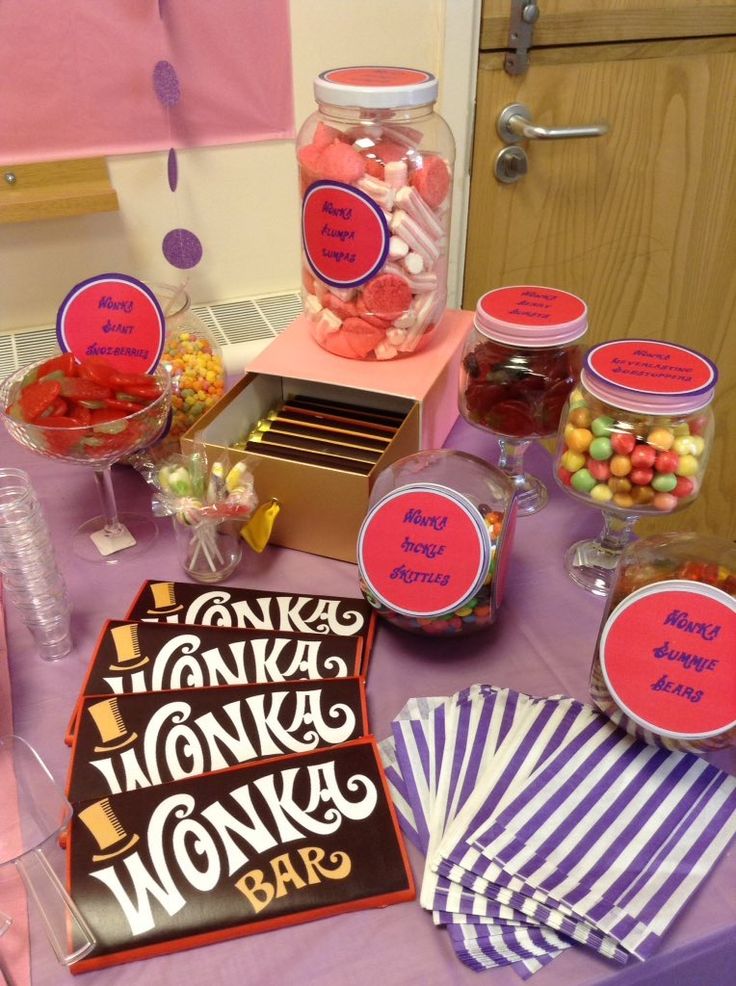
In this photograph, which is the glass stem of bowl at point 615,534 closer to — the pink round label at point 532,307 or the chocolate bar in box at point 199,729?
the pink round label at point 532,307

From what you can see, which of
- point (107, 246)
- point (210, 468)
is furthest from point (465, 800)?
point (107, 246)

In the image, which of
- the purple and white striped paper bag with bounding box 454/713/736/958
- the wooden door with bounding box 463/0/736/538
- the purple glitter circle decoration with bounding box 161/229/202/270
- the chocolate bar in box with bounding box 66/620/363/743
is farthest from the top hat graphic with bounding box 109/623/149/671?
the wooden door with bounding box 463/0/736/538

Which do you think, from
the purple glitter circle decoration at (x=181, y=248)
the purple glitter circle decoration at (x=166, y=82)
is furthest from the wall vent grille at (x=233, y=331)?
the purple glitter circle decoration at (x=166, y=82)

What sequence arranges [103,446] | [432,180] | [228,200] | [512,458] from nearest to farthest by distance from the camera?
[103,446] < [432,180] < [512,458] < [228,200]

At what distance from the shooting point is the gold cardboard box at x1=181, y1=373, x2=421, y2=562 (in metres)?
0.91

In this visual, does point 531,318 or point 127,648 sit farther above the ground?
point 531,318

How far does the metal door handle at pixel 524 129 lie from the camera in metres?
1.62

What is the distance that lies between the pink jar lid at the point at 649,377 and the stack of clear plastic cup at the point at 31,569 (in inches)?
22.7

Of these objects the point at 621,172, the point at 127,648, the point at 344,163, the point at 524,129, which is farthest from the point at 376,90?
the point at 621,172

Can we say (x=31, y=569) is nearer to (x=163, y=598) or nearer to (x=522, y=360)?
(x=163, y=598)

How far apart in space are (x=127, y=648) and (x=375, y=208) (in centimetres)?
58

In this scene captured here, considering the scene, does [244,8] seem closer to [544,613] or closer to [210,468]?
[210,468]

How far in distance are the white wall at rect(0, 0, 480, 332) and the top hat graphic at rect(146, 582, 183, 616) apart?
0.78 metres

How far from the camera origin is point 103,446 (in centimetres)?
89
